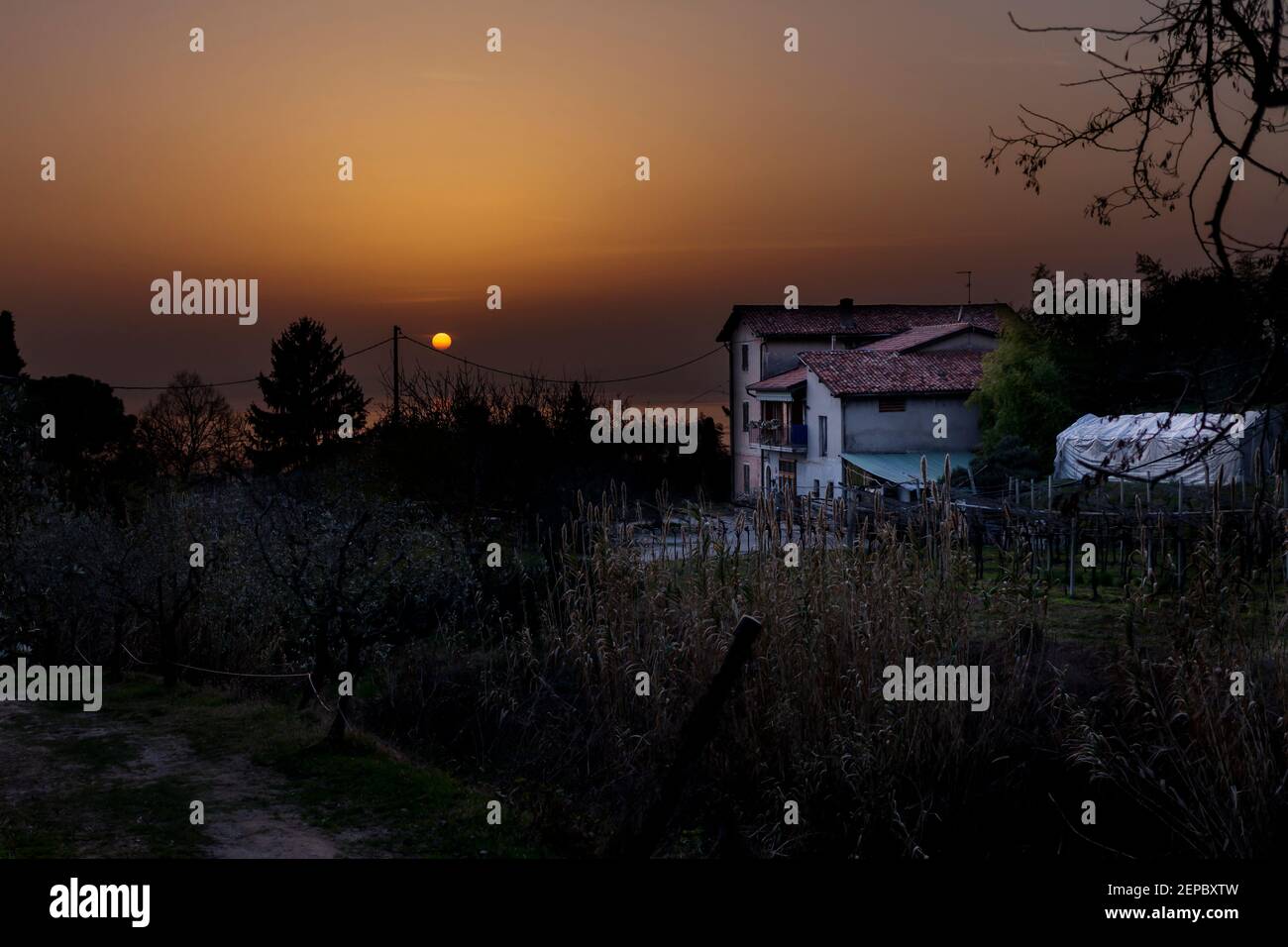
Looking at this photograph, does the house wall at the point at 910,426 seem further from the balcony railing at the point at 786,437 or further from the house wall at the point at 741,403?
the house wall at the point at 741,403

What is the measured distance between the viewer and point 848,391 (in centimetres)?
3994

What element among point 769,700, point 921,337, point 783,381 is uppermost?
point 921,337

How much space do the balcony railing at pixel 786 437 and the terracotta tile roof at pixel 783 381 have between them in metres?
1.49

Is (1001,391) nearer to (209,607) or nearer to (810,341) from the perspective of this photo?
(810,341)

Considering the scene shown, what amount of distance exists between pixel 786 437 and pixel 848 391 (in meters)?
5.44

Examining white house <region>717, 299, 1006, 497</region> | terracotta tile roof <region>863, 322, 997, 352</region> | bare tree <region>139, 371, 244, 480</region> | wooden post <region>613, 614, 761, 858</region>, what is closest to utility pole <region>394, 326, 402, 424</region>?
white house <region>717, 299, 1006, 497</region>

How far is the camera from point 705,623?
9.05 metres

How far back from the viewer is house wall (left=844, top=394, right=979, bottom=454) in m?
40.6

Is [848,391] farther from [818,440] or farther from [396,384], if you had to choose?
[396,384]

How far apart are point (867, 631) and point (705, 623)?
124cm

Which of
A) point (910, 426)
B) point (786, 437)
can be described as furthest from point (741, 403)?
point (910, 426)

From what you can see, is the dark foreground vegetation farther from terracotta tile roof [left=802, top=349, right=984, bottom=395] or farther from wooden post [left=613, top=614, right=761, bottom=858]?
terracotta tile roof [left=802, top=349, right=984, bottom=395]
